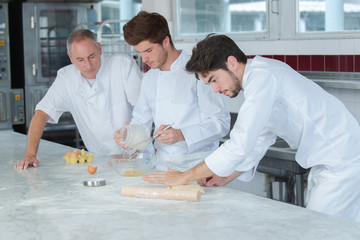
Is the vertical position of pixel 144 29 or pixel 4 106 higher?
pixel 144 29

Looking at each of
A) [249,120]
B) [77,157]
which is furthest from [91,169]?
[249,120]

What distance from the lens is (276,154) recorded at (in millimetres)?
3084

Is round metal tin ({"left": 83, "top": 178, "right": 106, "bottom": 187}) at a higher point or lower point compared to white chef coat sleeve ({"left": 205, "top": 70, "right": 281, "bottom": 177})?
lower

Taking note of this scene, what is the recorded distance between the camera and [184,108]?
264 cm

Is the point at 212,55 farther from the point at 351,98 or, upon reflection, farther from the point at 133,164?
the point at 351,98

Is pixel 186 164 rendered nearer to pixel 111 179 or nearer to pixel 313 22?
pixel 111 179

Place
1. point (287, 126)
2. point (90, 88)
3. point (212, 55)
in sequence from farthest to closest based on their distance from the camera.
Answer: point (90, 88) < point (287, 126) < point (212, 55)

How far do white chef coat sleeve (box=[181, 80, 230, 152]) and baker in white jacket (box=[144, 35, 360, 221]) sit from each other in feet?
1.39

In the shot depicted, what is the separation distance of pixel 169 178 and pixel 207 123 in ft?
1.99

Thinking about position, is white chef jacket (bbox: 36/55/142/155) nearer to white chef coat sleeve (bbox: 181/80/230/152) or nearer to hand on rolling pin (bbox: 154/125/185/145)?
white chef coat sleeve (bbox: 181/80/230/152)

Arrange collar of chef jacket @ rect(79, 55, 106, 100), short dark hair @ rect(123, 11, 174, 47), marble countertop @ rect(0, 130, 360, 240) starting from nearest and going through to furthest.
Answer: marble countertop @ rect(0, 130, 360, 240), short dark hair @ rect(123, 11, 174, 47), collar of chef jacket @ rect(79, 55, 106, 100)

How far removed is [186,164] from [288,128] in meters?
0.45

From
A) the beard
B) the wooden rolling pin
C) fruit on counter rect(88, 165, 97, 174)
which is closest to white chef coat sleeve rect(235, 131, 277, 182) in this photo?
the beard

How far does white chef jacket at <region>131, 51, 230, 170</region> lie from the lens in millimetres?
2525
